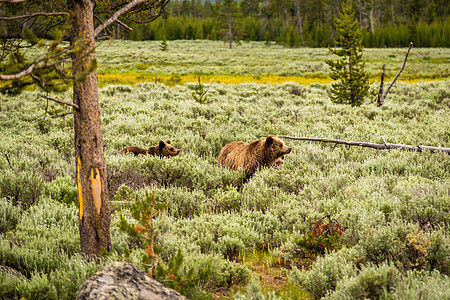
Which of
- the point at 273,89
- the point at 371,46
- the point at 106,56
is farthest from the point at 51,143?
the point at 371,46

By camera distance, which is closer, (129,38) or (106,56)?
(106,56)

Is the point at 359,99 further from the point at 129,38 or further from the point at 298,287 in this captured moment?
the point at 129,38

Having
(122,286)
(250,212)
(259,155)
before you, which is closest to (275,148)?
(259,155)

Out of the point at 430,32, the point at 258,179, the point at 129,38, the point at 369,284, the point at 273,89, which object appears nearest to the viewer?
the point at 369,284

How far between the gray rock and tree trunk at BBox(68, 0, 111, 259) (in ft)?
2.94

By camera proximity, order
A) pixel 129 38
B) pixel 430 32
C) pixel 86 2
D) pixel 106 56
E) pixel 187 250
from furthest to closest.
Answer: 1. pixel 129 38
2. pixel 430 32
3. pixel 106 56
4. pixel 187 250
5. pixel 86 2

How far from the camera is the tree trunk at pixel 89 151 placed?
289 centimetres

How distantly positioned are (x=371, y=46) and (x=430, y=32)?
41.4ft

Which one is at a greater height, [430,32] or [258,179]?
[430,32]

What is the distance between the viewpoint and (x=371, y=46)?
78.2 meters

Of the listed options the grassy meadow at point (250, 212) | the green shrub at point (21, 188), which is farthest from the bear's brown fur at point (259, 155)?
the green shrub at point (21, 188)

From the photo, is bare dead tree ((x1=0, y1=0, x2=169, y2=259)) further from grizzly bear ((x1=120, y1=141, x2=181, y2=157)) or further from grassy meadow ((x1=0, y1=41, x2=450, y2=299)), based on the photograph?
grizzly bear ((x1=120, y1=141, x2=181, y2=157))

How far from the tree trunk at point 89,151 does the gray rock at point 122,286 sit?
90 cm

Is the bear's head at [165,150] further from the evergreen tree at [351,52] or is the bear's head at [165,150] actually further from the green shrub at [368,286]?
the evergreen tree at [351,52]
